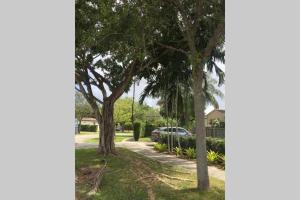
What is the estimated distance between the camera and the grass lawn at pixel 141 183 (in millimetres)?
8055

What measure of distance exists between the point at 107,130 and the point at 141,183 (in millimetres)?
5499

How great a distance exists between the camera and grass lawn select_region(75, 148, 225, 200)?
8055 mm

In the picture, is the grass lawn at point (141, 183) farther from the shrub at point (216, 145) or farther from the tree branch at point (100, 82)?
the tree branch at point (100, 82)

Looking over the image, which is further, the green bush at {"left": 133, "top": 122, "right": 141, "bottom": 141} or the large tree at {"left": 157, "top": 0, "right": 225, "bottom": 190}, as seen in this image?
the green bush at {"left": 133, "top": 122, "right": 141, "bottom": 141}

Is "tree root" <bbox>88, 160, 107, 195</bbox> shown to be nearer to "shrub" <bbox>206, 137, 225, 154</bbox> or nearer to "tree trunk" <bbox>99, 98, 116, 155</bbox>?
"tree trunk" <bbox>99, 98, 116, 155</bbox>

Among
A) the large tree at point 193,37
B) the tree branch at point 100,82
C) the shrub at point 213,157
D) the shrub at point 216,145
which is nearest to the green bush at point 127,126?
the tree branch at point 100,82

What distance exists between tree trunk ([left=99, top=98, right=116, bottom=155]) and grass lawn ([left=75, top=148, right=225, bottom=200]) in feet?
5.68

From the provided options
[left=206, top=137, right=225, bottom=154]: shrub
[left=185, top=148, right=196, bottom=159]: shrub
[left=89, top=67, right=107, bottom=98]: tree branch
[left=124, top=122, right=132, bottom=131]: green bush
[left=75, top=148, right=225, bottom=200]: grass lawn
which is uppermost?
[left=89, top=67, right=107, bottom=98]: tree branch

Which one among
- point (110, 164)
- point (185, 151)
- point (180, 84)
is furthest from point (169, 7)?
point (185, 151)

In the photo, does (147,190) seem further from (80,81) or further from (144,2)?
(80,81)

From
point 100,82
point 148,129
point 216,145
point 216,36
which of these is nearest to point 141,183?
point 216,36

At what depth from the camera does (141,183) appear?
30.6 feet

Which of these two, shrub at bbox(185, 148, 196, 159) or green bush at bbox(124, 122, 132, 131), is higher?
green bush at bbox(124, 122, 132, 131)

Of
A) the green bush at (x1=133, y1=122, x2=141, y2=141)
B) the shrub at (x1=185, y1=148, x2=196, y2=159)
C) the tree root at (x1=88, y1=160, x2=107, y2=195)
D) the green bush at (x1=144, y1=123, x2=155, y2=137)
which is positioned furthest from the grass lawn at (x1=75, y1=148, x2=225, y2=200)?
the green bush at (x1=144, y1=123, x2=155, y2=137)
